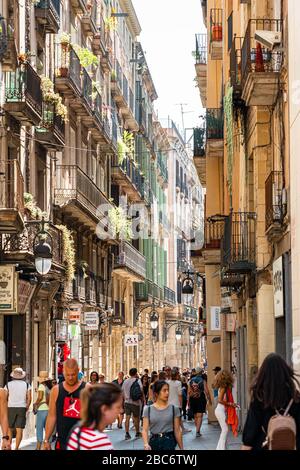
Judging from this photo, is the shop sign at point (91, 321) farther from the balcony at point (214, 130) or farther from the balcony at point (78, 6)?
the balcony at point (78, 6)

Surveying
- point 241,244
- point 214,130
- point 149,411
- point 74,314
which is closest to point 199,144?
point 214,130

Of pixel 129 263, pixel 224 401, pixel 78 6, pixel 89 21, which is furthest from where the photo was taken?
pixel 129 263

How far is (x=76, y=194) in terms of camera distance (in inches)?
1517

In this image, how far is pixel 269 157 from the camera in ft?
78.2

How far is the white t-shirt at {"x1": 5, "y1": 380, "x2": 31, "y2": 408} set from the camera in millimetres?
21266

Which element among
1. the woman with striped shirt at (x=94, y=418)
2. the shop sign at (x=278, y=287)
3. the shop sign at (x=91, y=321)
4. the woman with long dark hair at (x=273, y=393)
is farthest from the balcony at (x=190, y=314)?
the woman with striped shirt at (x=94, y=418)

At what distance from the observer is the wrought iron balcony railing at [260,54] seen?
21.3 meters

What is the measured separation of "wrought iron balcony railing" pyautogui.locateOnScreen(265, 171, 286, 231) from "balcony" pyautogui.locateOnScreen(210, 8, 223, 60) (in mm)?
16394

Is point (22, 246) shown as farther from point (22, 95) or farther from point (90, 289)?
point (90, 289)

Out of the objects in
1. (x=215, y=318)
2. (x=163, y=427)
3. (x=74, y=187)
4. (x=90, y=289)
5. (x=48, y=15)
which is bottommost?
(x=163, y=427)

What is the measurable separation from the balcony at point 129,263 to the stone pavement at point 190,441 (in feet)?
68.9

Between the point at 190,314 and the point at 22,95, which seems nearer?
the point at 22,95

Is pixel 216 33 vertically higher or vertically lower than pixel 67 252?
higher

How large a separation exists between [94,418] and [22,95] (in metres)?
21.6
